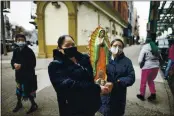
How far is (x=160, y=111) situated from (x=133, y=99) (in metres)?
1.02

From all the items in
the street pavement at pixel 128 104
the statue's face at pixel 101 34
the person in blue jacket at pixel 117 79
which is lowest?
the street pavement at pixel 128 104

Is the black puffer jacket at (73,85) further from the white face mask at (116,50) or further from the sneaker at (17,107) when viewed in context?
the sneaker at (17,107)

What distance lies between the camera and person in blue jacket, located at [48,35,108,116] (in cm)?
212

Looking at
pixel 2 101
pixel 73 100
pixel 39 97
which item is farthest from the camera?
pixel 39 97

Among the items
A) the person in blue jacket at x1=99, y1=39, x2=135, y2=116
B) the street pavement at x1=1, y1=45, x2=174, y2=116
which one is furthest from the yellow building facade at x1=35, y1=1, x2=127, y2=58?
the person in blue jacket at x1=99, y1=39, x2=135, y2=116

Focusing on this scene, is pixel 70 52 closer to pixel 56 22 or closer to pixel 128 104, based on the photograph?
pixel 128 104

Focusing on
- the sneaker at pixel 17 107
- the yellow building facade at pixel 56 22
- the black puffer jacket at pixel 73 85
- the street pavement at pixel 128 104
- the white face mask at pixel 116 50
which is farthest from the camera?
the yellow building facade at pixel 56 22

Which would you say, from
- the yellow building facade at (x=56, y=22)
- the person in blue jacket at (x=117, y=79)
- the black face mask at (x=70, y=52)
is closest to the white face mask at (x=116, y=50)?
the person in blue jacket at (x=117, y=79)

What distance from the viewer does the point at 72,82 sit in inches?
81.8

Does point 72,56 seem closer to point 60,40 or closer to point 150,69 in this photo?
point 60,40

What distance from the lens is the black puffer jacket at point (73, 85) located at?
211 cm

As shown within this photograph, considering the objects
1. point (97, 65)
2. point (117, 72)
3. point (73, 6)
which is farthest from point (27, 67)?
point (73, 6)

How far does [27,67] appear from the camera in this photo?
15.3 ft

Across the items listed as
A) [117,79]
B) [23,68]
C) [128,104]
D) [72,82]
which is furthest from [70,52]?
[128,104]
